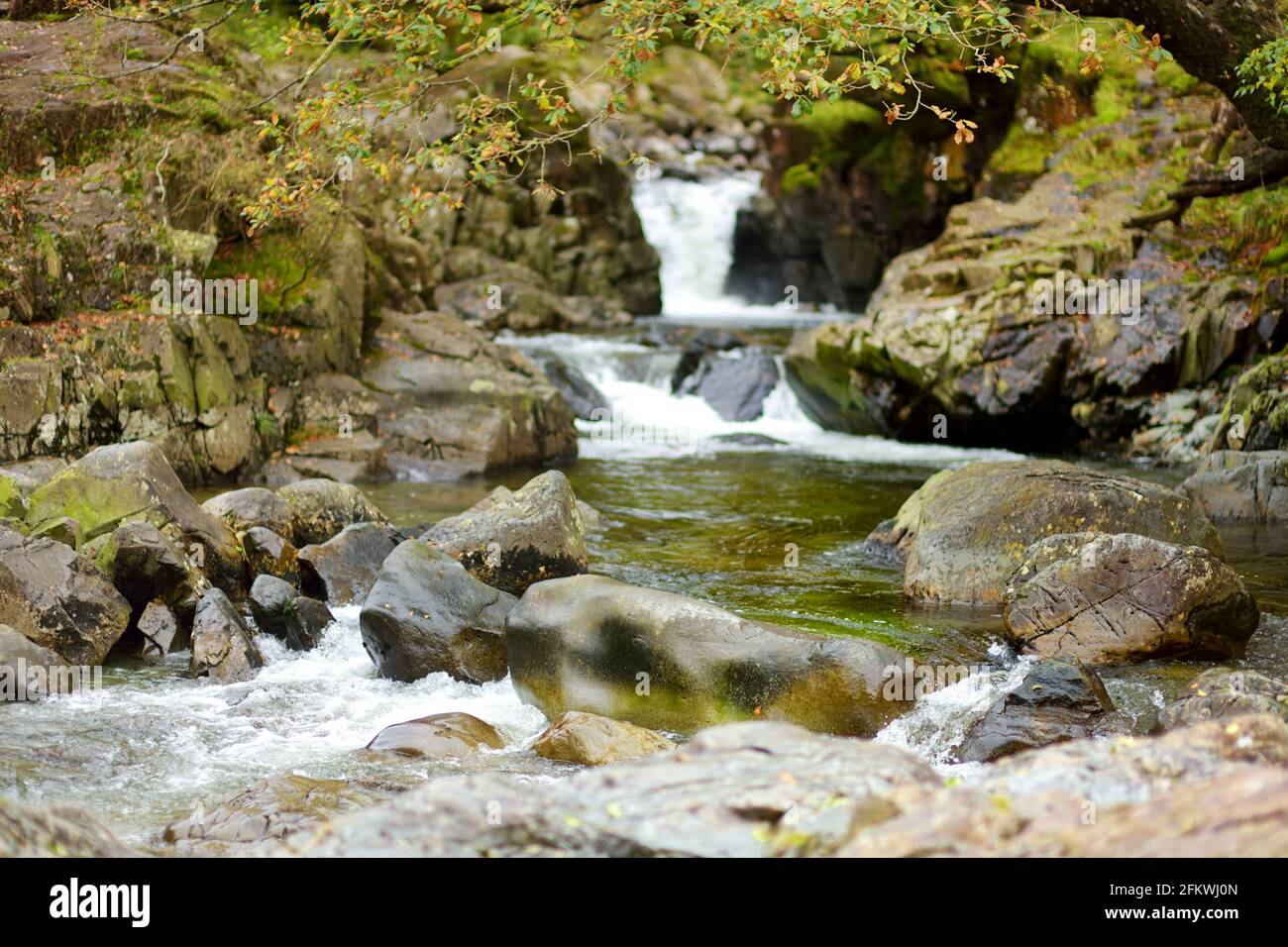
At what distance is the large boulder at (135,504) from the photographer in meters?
9.96

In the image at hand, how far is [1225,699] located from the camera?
6.48 meters

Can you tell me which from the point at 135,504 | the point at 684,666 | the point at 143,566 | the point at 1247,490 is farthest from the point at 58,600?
the point at 1247,490

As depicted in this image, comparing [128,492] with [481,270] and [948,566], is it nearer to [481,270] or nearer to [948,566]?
[948,566]

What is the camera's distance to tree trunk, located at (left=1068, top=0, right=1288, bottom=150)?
10727 mm

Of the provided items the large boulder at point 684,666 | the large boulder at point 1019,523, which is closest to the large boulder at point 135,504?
the large boulder at point 684,666

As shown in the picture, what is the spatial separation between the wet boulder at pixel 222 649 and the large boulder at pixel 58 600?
0.66 m

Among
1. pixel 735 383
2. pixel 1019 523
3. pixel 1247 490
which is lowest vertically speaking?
pixel 1247 490

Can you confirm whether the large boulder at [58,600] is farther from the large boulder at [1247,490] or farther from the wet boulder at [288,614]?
the large boulder at [1247,490]

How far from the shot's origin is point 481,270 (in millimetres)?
27469

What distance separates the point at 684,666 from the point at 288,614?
3.59 m

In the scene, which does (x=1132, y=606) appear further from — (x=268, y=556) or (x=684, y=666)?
(x=268, y=556)
